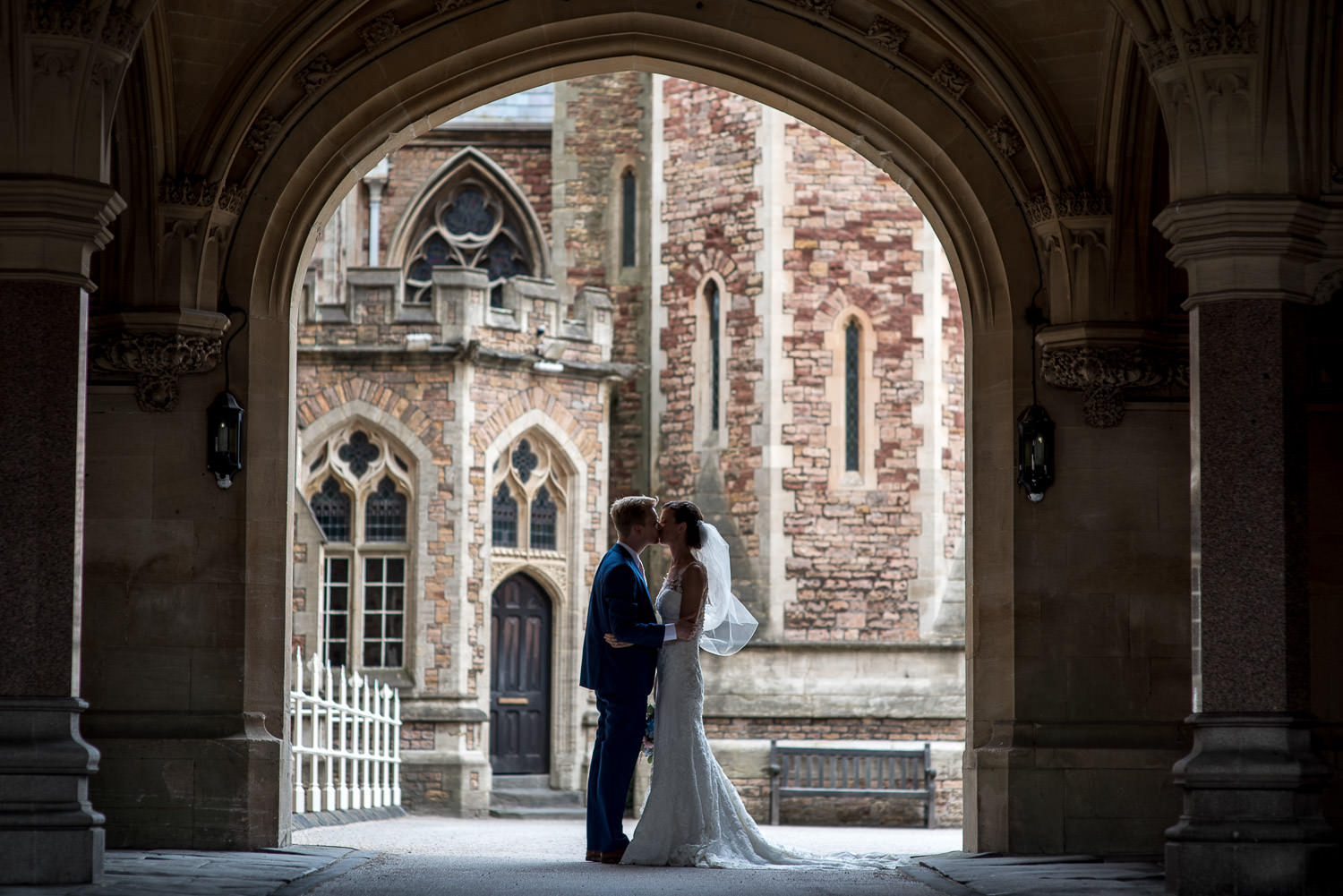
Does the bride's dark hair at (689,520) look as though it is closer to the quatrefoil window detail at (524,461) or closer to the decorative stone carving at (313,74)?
the decorative stone carving at (313,74)

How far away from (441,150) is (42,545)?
1948 cm

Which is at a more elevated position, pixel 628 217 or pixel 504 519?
pixel 628 217

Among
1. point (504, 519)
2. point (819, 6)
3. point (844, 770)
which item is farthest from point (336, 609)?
point (819, 6)

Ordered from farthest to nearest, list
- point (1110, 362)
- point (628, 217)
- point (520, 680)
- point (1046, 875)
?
point (628, 217)
point (520, 680)
point (1110, 362)
point (1046, 875)

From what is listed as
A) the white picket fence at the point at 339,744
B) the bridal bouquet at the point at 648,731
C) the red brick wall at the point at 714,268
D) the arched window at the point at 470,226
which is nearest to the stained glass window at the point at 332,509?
the white picket fence at the point at 339,744

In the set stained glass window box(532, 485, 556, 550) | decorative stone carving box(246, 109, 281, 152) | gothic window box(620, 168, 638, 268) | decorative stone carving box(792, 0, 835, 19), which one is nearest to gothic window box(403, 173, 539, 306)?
gothic window box(620, 168, 638, 268)

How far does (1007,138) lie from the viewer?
10.1m

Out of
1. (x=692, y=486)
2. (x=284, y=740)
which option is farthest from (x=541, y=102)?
(x=284, y=740)

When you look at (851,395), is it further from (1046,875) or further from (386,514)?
(1046,875)

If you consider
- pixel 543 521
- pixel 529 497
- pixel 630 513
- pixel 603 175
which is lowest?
pixel 630 513

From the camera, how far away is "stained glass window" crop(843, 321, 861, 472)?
20.0 meters

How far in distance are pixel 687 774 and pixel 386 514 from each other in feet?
42.5

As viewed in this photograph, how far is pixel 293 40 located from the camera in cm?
965

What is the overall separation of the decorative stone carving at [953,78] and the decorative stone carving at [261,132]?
3.68 meters
